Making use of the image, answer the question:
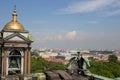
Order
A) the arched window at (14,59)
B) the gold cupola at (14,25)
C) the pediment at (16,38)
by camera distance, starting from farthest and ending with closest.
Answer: the arched window at (14,59), the gold cupola at (14,25), the pediment at (16,38)

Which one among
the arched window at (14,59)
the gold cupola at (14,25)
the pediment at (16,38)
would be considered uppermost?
the gold cupola at (14,25)

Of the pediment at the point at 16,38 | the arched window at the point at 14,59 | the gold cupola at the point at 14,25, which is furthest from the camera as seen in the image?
the arched window at the point at 14,59

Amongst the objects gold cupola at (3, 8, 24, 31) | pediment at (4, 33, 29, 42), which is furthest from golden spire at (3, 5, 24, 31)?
pediment at (4, 33, 29, 42)

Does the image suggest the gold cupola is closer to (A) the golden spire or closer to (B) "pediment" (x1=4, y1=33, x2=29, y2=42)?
(A) the golden spire

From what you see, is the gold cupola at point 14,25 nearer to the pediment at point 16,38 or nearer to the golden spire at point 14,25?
the golden spire at point 14,25

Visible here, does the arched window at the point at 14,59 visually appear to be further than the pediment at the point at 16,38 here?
Yes

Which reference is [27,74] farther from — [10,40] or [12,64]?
[10,40]

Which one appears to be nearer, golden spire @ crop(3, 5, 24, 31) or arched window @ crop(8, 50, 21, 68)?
golden spire @ crop(3, 5, 24, 31)

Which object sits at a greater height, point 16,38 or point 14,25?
point 14,25

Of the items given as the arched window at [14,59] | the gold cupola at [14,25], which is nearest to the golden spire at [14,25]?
the gold cupola at [14,25]

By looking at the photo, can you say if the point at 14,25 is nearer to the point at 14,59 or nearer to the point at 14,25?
the point at 14,25

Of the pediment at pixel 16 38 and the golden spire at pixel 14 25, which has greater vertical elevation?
the golden spire at pixel 14 25

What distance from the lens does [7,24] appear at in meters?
30.8

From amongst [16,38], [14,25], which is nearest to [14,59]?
[16,38]
